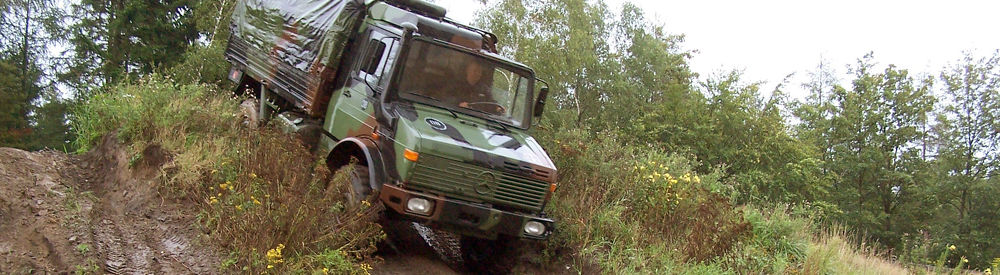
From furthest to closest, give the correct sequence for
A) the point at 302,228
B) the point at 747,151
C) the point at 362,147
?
1. the point at 747,151
2. the point at 362,147
3. the point at 302,228

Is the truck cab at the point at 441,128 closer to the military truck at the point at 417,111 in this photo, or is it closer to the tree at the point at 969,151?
the military truck at the point at 417,111

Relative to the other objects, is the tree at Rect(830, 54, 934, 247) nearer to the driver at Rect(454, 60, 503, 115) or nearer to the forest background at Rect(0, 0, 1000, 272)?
the forest background at Rect(0, 0, 1000, 272)

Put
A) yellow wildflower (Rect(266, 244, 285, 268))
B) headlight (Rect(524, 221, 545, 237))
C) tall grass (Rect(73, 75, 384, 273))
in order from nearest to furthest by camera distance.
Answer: yellow wildflower (Rect(266, 244, 285, 268))
tall grass (Rect(73, 75, 384, 273))
headlight (Rect(524, 221, 545, 237))

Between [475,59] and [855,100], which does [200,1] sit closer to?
[475,59]

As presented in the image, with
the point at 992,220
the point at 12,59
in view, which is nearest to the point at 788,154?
the point at 992,220

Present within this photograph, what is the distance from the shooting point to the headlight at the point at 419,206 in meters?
5.40

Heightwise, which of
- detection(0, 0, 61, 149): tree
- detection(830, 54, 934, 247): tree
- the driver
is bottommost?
detection(0, 0, 61, 149): tree

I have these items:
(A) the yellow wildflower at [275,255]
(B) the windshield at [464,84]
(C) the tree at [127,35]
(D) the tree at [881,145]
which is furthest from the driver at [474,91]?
(D) the tree at [881,145]

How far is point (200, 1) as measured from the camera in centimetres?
2261

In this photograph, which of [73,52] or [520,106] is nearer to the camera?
[520,106]

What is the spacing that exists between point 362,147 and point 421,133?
0.67 meters

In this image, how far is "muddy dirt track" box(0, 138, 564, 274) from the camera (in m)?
4.83

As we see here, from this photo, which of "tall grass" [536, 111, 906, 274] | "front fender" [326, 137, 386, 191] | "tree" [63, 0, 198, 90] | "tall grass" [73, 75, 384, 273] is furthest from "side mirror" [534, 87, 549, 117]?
"tree" [63, 0, 198, 90]

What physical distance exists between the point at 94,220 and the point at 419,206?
106 inches
